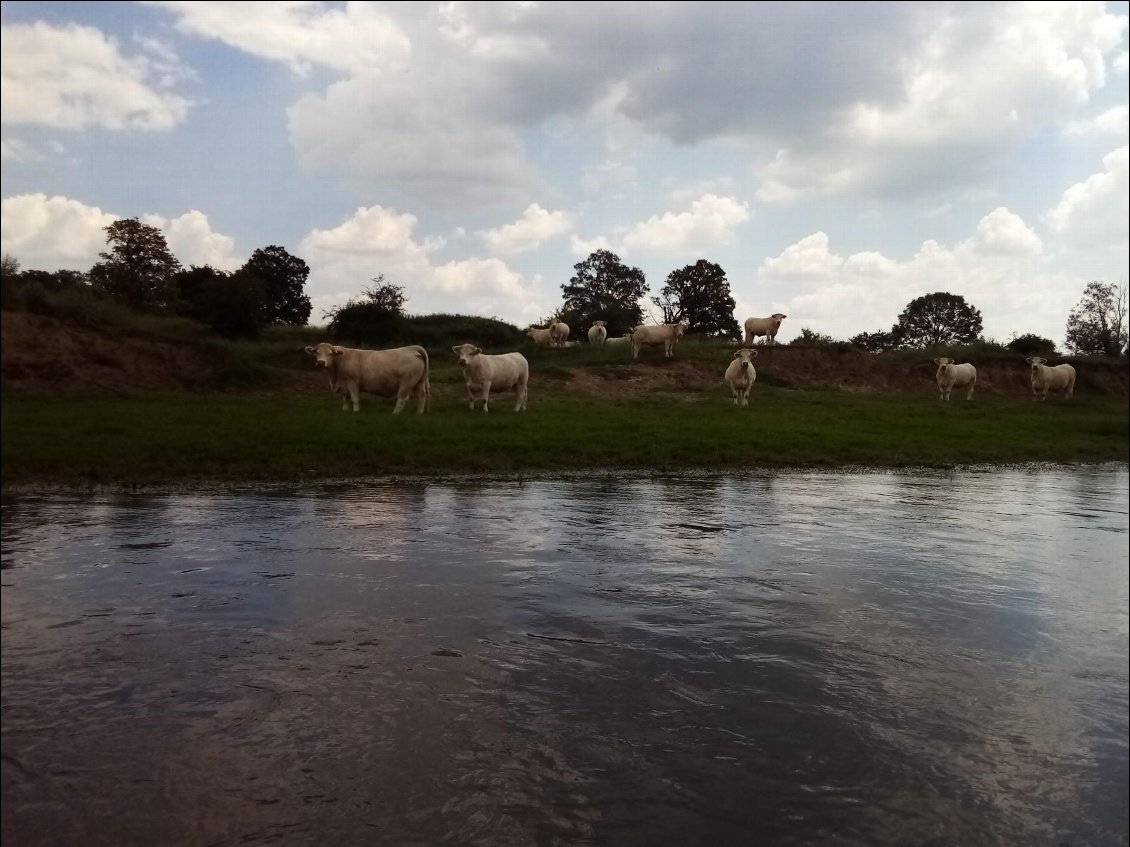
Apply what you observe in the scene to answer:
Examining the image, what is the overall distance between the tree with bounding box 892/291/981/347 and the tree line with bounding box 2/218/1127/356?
10 cm

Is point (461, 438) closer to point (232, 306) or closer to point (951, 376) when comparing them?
point (232, 306)

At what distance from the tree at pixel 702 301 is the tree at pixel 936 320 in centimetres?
2023

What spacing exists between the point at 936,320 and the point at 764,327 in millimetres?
47867

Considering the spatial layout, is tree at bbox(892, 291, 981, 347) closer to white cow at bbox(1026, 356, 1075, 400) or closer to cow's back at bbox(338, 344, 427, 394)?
white cow at bbox(1026, 356, 1075, 400)

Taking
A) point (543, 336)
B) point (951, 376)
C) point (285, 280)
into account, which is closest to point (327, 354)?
point (543, 336)

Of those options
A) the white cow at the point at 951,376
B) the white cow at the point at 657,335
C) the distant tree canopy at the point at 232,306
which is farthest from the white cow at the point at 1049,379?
the distant tree canopy at the point at 232,306

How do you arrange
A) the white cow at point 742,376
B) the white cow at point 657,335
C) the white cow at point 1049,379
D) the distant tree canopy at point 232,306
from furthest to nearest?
1. the white cow at point 657,335
2. the white cow at point 1049,379
3. the distant tree canopy at point 232,306
4. the white cow at point 742,376

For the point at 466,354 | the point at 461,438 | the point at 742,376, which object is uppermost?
the point at 466,354

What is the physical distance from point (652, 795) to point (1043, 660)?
279cm

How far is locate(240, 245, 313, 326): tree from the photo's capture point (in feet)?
204

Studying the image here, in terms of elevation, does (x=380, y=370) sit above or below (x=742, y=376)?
below

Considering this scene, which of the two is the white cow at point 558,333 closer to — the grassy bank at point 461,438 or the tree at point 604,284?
the grassy bank at point 461,438

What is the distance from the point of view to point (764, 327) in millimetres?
44188

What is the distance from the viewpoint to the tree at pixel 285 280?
204ft
